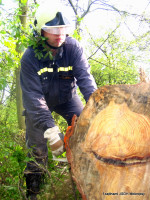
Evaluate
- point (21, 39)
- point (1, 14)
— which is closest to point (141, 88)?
point (21, 39)

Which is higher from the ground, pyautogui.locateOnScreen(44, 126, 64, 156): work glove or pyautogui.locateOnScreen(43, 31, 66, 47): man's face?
pyautogui.locateOnScreen(43, 31, 66, 47): man's face

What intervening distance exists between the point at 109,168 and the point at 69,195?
3.35 feet

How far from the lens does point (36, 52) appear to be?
2463 millimetres

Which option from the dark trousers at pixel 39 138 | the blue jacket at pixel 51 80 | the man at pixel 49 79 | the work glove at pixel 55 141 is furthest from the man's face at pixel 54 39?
the work glove at pixel 55 141

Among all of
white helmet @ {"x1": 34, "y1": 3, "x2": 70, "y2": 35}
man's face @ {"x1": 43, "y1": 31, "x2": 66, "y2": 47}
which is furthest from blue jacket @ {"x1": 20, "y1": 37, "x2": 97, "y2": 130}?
white helmet @ {"x1": 34, "y1": 3, "x2": 70, "y2": 35}

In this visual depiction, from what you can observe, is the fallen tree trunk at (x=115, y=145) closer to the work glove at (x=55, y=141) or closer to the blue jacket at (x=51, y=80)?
the work glove at (x=55, y=141)

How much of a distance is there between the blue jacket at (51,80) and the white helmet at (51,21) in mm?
308

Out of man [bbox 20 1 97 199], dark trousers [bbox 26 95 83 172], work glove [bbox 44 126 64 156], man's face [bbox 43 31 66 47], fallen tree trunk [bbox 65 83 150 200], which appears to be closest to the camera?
fallen tree trunk [bbox 65 83 150 200]

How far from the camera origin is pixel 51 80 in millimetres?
2707

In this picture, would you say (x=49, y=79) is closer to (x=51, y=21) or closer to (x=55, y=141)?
(x=51, y=21)

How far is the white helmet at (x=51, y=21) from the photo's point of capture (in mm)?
2324

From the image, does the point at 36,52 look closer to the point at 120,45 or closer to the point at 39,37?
the point at 39,37

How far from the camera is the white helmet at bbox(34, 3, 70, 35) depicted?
2.32 m

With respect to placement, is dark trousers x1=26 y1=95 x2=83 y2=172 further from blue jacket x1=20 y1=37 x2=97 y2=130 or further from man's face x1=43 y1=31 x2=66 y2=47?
man's face x1=43 y1=31 x2=66 y2=47
